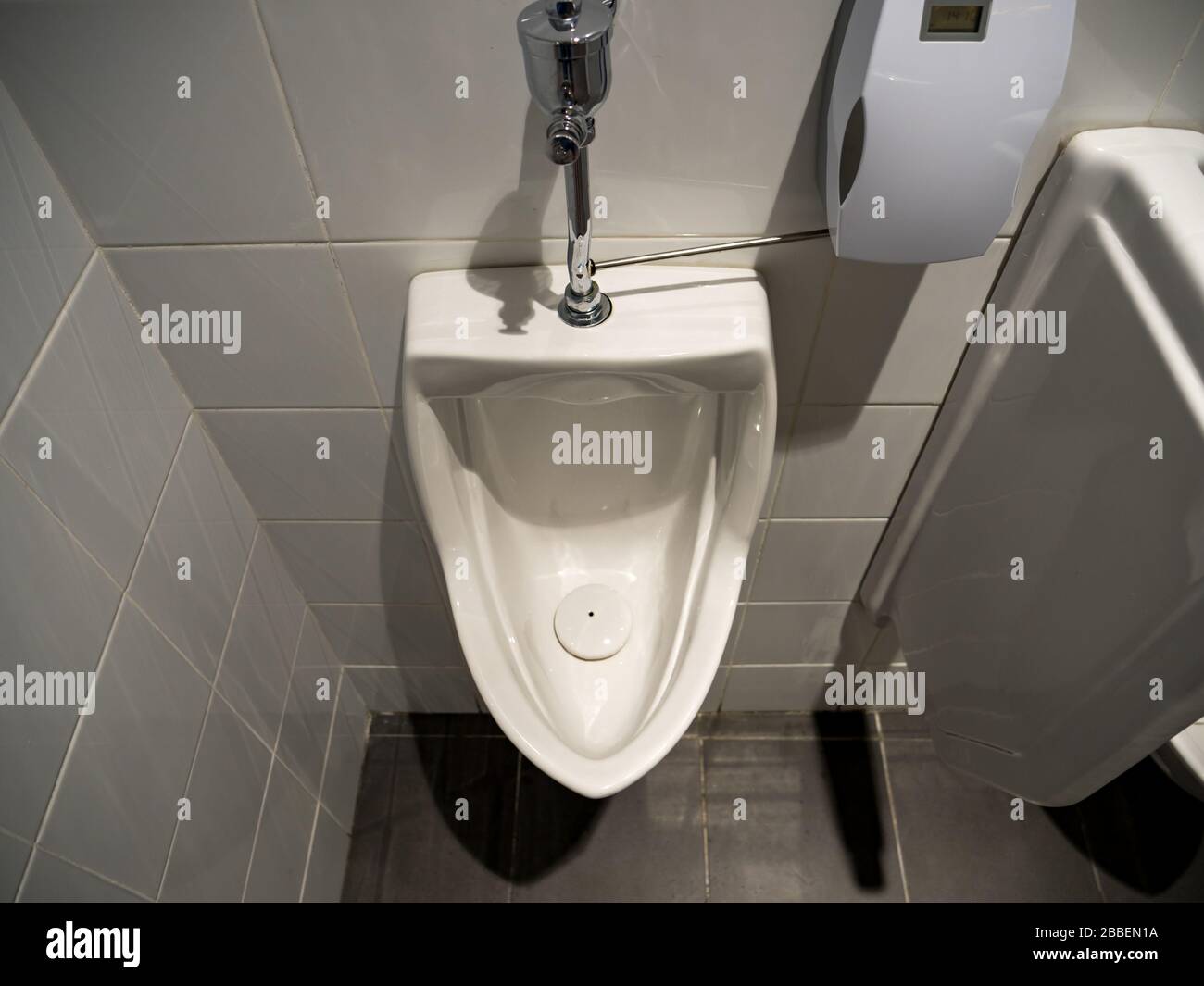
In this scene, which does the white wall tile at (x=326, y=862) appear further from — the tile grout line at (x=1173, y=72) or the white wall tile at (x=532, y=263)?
the tile grout line at (x=1173, y=72)

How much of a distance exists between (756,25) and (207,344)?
588mm

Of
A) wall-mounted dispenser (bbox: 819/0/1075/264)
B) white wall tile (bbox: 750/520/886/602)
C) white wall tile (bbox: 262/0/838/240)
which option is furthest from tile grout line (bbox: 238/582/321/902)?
wall-mounted dispenser (bbox: 819/0/1075/264)

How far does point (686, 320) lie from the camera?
2.45ft

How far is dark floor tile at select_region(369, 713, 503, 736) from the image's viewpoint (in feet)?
4.78

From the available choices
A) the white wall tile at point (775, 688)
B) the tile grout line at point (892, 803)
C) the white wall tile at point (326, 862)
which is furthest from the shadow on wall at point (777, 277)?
the tile grout line at point (892, 803)

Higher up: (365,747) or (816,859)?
(365,747)

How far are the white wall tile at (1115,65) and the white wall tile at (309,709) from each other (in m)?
1.06

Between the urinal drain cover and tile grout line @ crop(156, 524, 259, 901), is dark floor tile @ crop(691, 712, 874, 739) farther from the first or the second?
tile grout line @ crop(156, 524, 259, 901)

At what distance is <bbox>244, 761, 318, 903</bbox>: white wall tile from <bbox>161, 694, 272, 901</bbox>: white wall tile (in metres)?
0.03

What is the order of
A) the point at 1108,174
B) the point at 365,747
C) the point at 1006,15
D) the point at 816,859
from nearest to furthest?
the point at 1006,15
the point at 1108,174
the point at 816,859
the point at 365,747

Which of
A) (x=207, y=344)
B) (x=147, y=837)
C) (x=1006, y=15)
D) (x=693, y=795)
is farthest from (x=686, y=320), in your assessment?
(x=693, y=795)

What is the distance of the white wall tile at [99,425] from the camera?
0.69m

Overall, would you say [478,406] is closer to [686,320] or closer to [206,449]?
[686,320]

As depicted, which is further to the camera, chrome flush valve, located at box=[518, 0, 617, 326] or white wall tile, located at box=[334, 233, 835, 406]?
white wall tile, located at box=[334, 233, 835, 406]
